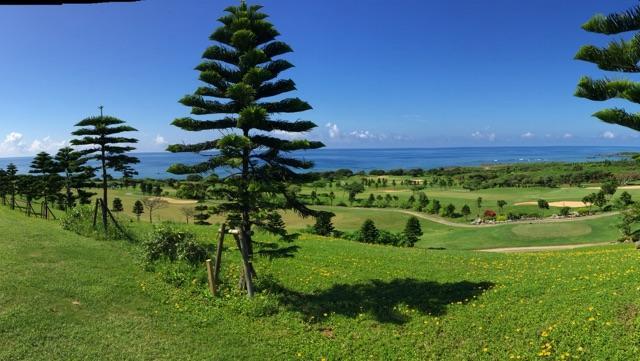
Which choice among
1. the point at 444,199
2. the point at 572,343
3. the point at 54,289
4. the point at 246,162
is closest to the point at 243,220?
the point at 246,162

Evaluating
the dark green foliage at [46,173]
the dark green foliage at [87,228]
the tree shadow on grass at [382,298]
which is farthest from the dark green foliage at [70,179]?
the tree shadow on grass at [382,298]

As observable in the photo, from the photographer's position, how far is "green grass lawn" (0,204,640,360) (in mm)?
8625

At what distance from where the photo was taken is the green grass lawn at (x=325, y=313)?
28.3 ft

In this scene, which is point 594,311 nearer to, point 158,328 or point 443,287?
point 443,287

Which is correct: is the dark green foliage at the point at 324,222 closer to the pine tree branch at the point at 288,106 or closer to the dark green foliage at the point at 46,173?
the pine tree branch at the point at 288,106

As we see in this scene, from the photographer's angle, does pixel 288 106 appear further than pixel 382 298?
Yes

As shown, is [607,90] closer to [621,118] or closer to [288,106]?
[621,118]

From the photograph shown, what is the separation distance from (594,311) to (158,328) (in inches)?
362

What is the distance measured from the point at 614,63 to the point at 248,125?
8.17 meters

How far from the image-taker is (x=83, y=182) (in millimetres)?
33938

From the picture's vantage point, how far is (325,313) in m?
11.1

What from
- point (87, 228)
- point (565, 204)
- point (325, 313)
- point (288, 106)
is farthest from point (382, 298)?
point (565, 204)

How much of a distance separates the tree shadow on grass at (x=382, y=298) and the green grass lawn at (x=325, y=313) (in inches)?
1.8

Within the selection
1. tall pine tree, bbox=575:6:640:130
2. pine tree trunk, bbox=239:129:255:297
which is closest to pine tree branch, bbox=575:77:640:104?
tall pine tree, bbox=575:6:640:130
